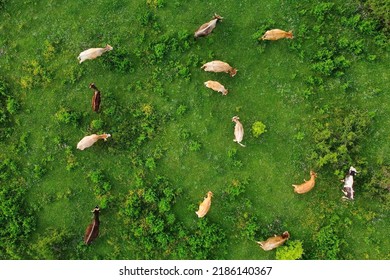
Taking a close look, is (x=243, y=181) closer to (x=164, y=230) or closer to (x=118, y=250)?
(x=164, y=230)

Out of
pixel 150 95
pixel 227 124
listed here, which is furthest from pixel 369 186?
pixel 150 95

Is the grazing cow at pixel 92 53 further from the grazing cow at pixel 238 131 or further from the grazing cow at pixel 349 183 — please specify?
the grazing cow at pixel 349 183

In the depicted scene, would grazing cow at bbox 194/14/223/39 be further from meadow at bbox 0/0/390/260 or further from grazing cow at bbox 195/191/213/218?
grazing cow at bbox 195/191/213/218

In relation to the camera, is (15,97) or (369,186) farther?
(15,97)

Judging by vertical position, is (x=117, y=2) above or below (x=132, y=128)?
above

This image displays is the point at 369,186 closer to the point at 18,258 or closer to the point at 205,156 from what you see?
the point at 205,156

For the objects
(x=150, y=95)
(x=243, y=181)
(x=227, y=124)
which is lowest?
(x=243, y=181)

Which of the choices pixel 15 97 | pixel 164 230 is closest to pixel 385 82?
pixel 164 230

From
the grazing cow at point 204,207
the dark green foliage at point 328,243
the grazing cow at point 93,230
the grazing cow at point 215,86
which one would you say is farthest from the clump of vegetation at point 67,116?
the dark green foliage at point 328,243
